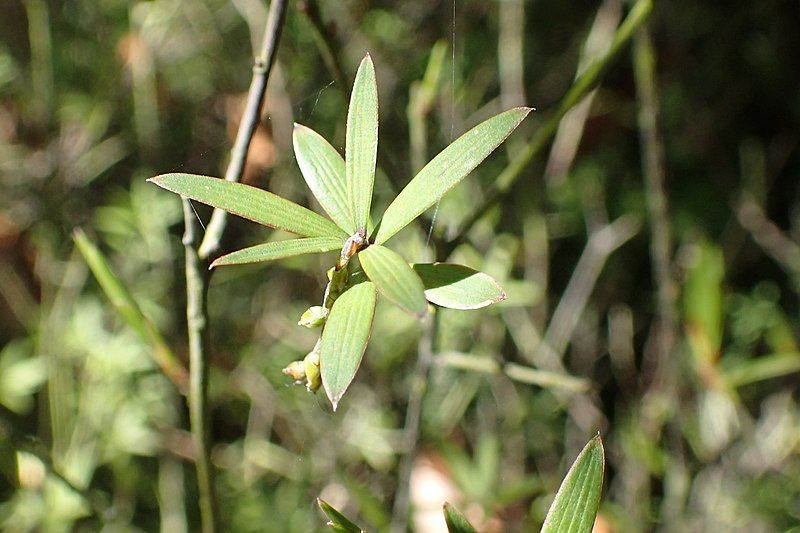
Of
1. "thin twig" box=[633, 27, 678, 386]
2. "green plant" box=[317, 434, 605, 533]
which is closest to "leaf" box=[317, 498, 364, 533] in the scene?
"green plant" box=[317, 434, 605, 533]

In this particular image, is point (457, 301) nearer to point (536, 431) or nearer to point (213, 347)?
point (536, 431)

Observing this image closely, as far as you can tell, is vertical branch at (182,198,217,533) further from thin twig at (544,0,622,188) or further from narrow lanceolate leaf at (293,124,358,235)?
thin twig at (544,0,622,188)

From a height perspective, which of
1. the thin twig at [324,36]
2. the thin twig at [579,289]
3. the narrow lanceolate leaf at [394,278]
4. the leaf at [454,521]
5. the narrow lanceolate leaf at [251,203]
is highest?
the thin twig at [324,36]

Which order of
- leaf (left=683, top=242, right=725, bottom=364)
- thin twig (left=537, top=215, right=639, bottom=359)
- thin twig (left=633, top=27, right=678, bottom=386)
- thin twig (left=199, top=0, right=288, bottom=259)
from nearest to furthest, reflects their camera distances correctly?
thin twig (left=199, top=0, right=288, bottom=259) < thin twig (left=633, top=27, right=678, bottom=386) < leaf (left=683, top=242, right=725, bottom=364) < thin twig (left=537, top=215, right=639, bottom=359)

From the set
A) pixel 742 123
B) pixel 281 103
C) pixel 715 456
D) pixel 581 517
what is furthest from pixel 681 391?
pixel 581 517

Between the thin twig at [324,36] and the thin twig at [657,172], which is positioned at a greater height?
the thin twig at [324,36]

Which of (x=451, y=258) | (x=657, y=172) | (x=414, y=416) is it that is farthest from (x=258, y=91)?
(x=451, y=258)

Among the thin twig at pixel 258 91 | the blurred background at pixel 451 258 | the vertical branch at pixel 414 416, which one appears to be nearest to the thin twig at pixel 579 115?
the blurred background at pixel 451 258

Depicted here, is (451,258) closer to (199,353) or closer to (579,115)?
(579,115)

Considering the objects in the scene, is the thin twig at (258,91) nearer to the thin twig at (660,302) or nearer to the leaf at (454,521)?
the leaf at (454,521)
